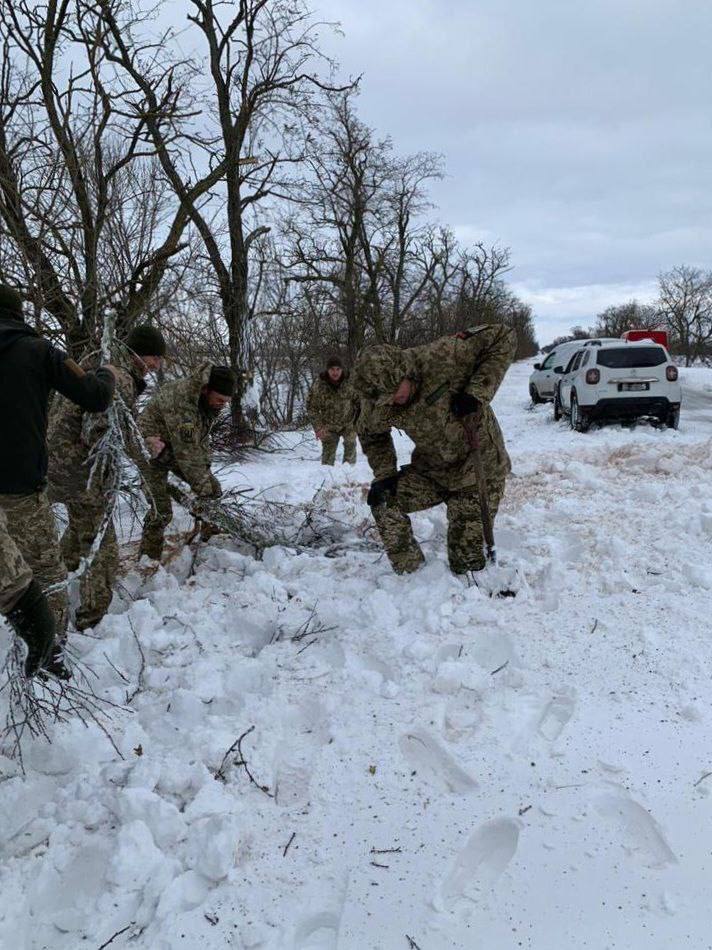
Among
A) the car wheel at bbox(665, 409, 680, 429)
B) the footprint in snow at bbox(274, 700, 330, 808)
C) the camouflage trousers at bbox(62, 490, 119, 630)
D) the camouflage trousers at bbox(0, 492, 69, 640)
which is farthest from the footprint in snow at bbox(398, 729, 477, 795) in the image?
the car wheel at bbox(665, 409, 680, 429)

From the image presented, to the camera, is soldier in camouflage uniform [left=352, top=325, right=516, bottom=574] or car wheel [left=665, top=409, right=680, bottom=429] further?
car wheel [left=665, top=409, right=680, bottom=429]

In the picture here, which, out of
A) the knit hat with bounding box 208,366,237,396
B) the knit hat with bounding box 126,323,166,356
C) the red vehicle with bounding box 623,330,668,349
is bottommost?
the knit hat with bounding box 208,366,237,396

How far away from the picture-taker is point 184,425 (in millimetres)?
4188

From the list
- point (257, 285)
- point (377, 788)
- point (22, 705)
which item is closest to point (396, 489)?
point (377, 788)

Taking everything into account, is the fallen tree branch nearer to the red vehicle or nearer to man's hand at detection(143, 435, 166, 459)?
man's hand at detection(143, 435, 166, 459)

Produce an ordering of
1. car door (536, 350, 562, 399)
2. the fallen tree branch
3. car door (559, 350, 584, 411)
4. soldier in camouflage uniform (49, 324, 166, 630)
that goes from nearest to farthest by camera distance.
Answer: the fallen tree branch → soldier in camouflage uniform (49, 324, 166, 630) → car door (559, 350, 584, 411) → car door (536, 350, 562, 399)

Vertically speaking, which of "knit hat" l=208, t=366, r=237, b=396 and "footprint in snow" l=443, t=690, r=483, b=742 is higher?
"knit hat" l=208, t=366, r=237, b=396

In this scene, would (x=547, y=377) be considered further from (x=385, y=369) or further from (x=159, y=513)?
(x=159, y=513)

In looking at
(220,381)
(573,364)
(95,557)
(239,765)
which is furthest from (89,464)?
(573,364)

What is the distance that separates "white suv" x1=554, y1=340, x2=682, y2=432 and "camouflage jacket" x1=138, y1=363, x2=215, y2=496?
7701 mm

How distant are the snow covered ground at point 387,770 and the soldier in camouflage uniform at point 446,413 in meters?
0.28

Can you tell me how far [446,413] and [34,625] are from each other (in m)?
2.57

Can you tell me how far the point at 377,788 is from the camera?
2.38m

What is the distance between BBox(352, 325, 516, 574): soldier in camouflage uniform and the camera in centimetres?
402
